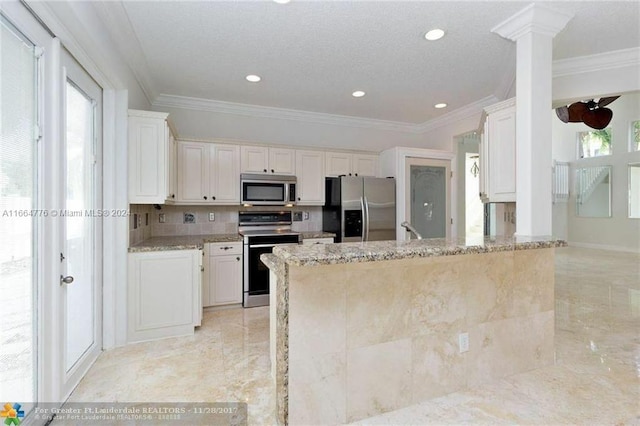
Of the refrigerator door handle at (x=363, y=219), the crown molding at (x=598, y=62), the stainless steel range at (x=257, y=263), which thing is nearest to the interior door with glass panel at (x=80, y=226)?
the stainless steel range at (x=257, y=263)

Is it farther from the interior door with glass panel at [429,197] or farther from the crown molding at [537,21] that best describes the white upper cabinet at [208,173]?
the crown molding at [537,21]

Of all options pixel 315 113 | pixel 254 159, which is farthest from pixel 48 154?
pixel 315 113

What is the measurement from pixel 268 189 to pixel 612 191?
9.36 m

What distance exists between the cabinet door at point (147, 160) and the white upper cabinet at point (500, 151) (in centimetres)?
298

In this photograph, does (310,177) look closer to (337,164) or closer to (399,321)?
(337,164)

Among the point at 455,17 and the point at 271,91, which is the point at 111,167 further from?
the point at 455,17

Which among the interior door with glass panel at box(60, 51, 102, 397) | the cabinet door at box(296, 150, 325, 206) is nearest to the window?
the cabinet door at box(296, 150, 325, 206)

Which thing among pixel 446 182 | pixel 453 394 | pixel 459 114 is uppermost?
pixel 459 114

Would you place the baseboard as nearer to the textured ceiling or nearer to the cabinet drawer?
the textured ceiling

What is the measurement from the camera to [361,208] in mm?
4293

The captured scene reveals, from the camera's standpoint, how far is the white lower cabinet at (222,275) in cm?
359

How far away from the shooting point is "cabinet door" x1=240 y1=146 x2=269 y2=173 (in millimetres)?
4066

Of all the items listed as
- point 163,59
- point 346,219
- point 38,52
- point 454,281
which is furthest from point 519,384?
point 163,59

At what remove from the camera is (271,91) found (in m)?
3.80
